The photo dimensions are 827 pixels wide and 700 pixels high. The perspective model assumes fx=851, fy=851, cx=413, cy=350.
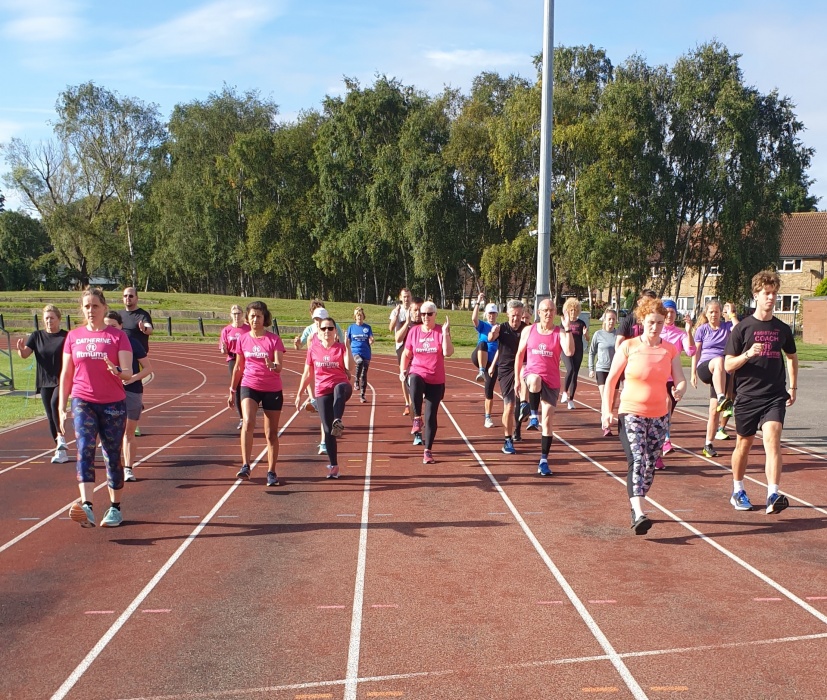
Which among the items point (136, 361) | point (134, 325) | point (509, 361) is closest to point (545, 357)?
point (509, 361)

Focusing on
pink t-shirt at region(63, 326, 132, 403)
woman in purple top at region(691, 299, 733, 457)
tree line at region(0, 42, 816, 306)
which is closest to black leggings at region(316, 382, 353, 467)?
pink t-shirt at region(63, 326, 132, 403)

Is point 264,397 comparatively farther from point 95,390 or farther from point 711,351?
point 711,351

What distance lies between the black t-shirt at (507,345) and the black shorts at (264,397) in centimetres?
372

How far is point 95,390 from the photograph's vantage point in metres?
6.82

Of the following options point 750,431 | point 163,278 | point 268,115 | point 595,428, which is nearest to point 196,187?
point 268,115

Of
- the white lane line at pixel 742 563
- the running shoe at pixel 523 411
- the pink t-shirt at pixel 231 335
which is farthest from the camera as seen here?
the pink t-shirt at pixel 231 335

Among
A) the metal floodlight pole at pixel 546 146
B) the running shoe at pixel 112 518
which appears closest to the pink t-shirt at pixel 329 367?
the running shoe at pixel 112 518

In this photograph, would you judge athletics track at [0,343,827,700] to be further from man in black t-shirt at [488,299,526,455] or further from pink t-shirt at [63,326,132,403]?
pink t-shirt at [63,326,132,403]

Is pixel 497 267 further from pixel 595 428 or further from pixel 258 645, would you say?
pixel 258 645

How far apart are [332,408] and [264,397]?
2.68 ft

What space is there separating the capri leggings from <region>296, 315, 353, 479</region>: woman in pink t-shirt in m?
2.26

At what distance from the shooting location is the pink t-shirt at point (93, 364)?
682 centimetres

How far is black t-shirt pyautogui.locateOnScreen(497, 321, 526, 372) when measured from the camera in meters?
11.1

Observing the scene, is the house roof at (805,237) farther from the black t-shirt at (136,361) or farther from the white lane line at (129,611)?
the white lane line at (129,611)
